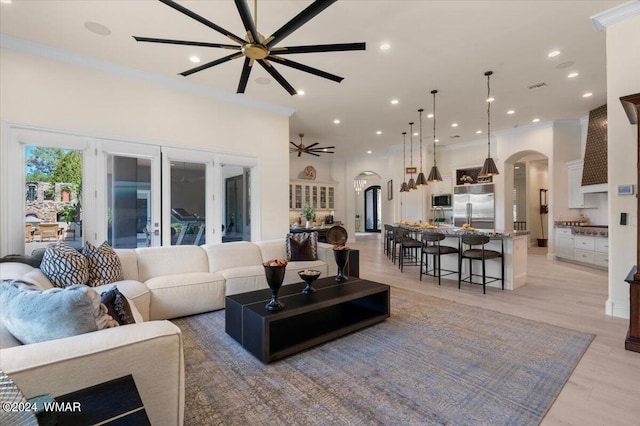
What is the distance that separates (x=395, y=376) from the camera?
90.3 inches

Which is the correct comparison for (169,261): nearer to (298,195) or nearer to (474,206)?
(298,195)

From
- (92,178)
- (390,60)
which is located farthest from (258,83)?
(92,178)

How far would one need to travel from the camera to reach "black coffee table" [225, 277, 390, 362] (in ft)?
8.32

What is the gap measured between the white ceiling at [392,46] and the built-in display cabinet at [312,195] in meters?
3.87

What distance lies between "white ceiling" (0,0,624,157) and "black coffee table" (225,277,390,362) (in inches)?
119

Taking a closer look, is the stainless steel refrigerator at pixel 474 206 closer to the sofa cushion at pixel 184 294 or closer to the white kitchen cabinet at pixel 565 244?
the white kitchen cabinet at pixel 565 244

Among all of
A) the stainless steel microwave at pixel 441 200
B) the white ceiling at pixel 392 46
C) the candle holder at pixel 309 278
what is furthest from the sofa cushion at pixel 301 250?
the stainless steel microwave at pixel 441 200

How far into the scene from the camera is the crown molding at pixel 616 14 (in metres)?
3.18

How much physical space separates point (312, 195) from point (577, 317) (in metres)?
7.85

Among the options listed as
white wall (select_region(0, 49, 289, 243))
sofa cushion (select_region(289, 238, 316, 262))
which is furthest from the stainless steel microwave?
sofa cushion (select_region(289, 238, 316, 262))

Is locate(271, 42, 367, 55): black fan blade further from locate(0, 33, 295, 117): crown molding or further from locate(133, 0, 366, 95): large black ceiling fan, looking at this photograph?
locate(0, 33, 295, 117): crown molding

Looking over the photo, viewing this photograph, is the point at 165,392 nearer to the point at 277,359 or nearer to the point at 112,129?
the point at 277,359

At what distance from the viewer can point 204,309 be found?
3.71m

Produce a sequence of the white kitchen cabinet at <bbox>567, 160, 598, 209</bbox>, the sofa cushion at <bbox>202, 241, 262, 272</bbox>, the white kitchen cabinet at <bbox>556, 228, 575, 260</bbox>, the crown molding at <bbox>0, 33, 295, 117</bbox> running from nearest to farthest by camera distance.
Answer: the crown molding at <bbox>0, 33, 295, 117</bbox>, the sofa cushion at <bbox>202, 241, 262, 272</bbox>, the white kitchen cabinet at <bbox>556, 228, 575, 260</bbox>, the white kitchen cabinet at <bbox>567, 160, 598, 209</bbox>
